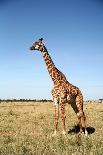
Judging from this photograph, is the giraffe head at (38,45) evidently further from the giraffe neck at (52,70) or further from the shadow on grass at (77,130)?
the shadow on grass at (77,130)

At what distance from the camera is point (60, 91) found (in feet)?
49.5

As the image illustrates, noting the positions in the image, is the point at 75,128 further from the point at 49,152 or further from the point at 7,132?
the point at 49,152

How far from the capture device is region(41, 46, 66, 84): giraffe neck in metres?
15.5

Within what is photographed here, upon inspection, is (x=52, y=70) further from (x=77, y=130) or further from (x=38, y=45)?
(x=77, y=130)

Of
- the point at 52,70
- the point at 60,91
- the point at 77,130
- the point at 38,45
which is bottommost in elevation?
the point at 77,130

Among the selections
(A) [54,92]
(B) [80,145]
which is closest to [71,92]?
(A) [54,92]

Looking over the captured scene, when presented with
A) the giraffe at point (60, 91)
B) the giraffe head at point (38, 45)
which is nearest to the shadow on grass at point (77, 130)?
the giraffe at point (60, 91)

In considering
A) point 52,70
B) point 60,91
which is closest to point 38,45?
point 52,70

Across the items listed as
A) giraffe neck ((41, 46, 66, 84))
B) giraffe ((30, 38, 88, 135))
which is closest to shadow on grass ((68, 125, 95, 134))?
giraffe ((30, 38, 88, 135))

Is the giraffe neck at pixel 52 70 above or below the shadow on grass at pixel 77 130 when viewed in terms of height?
above

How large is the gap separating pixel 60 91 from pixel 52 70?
1217 millimetres

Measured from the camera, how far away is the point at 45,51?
16234mm

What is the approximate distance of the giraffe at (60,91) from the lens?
15141 mm

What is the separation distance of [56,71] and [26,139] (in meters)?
4.24
